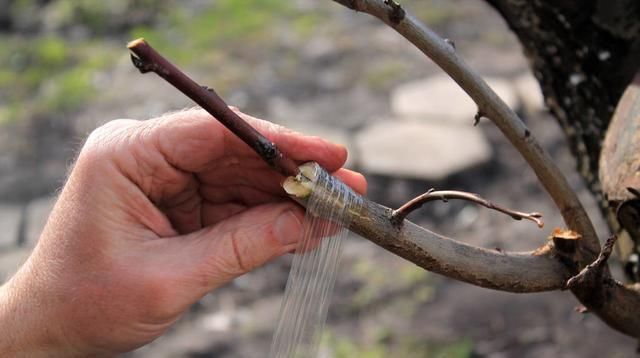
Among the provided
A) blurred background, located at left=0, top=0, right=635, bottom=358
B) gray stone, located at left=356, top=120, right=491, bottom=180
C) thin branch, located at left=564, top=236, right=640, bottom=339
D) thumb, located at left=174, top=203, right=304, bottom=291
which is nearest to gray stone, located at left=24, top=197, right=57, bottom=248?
blurred background, located at left=0, top=0, right=635, bottom=358

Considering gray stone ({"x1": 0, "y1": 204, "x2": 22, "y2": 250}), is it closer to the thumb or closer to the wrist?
the wrist

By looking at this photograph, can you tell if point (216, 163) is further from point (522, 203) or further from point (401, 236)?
point (522, 203)

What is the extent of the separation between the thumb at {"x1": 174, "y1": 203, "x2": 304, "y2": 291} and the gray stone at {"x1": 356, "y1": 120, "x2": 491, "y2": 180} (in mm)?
2721

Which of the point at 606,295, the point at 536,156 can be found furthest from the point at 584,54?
the point at 606,295

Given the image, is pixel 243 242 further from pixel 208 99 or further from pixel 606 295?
pixel 606 295

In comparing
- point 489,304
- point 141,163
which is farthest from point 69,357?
point 489,304

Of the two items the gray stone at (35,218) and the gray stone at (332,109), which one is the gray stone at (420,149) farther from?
the gray stone at (35,218)

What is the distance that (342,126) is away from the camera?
4961 millimetres

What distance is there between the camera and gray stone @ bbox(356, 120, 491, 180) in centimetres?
439

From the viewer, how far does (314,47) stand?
598 cm

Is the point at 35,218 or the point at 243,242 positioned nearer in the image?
the point at 243,242

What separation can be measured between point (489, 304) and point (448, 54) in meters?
2.08

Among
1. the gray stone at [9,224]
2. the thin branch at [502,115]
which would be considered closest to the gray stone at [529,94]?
the gray stone at [9,224]

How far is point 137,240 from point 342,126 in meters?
3.35
